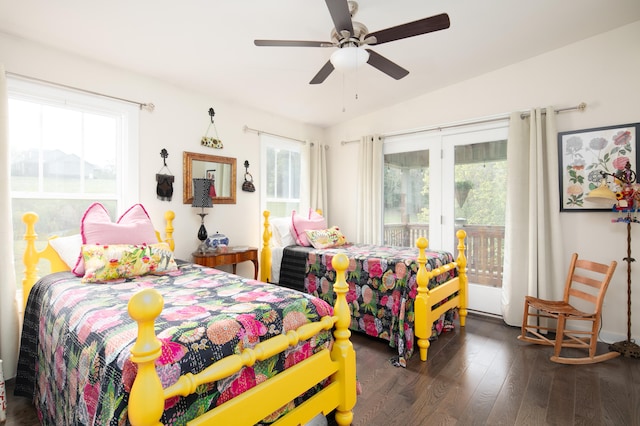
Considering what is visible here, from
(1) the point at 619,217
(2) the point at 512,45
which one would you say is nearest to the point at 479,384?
(1) the point at 619,217

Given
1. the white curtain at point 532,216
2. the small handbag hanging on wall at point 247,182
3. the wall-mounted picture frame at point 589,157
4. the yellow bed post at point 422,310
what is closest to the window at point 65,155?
the small handbag hanging on wall at point 247,182

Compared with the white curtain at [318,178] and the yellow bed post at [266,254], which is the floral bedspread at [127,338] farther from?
the white curtain at [318,178]

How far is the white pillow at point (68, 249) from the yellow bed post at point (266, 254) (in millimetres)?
1898

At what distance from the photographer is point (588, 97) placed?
2.99 meters

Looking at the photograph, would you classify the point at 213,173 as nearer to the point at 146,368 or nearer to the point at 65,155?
the point at 65,155

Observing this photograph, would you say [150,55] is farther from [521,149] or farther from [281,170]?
[521,149]

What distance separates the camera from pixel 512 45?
299cm

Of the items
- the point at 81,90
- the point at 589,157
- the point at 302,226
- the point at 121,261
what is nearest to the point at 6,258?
the point at 121,261

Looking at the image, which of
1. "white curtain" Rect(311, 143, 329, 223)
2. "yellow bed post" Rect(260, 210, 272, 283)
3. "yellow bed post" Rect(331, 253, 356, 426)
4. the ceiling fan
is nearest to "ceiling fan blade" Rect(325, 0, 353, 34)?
the ceiling fan

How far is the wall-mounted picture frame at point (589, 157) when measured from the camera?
2799 mm

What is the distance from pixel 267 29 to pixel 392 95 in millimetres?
1957

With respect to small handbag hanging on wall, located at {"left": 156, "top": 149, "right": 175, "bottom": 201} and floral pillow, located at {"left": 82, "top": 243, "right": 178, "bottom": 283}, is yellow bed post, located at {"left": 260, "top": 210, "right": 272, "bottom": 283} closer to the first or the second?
small handbag hanging on wall, located at {"left": 156, "top": 149, "right": 175, "bottom": 201}

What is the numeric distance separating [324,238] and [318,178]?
1.36 metres

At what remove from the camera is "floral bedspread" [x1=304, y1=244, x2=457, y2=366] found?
8.48ft
